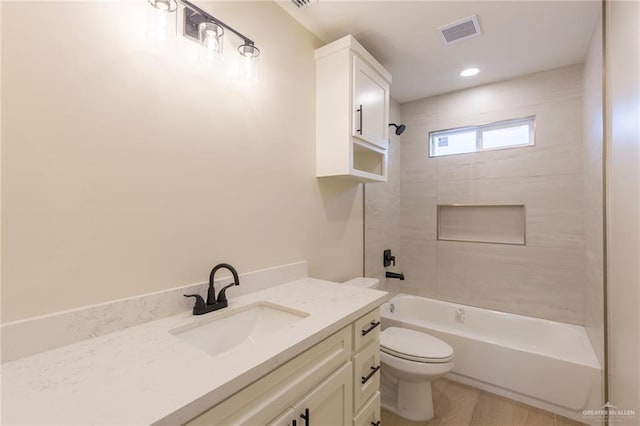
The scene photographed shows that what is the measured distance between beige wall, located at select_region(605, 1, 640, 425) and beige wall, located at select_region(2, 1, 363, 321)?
1.52 metres

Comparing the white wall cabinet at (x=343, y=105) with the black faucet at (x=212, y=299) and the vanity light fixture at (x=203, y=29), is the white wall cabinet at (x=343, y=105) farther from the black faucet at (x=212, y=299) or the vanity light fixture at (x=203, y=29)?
the black faucet at (x=212, y=299)

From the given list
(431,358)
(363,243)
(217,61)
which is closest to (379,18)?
(217,61)

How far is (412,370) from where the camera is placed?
5.61 ft

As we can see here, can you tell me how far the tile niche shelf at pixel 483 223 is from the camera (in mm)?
2486

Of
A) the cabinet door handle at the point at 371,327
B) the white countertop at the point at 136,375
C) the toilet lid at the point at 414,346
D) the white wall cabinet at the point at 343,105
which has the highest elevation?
the white wall cabinet at the point at 343,105

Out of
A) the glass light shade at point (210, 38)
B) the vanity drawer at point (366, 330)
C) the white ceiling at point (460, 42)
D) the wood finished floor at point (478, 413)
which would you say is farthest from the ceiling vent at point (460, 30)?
the wood finished floor at point (478, 413)

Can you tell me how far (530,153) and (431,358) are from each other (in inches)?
76.0

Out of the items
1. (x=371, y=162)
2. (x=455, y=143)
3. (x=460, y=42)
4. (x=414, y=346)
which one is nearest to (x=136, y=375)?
(x=414, y=346)

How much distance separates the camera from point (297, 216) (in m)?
1.67

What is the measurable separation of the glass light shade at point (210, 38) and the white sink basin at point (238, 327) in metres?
1.10

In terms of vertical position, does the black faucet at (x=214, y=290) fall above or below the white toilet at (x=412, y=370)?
above

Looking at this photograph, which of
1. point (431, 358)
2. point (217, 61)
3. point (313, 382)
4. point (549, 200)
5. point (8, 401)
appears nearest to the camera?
point (8, 401)

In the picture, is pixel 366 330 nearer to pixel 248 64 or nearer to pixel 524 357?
pixel 248 64

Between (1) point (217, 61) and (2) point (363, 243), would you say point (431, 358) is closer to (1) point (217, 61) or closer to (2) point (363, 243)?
(2) point (363, 243)
